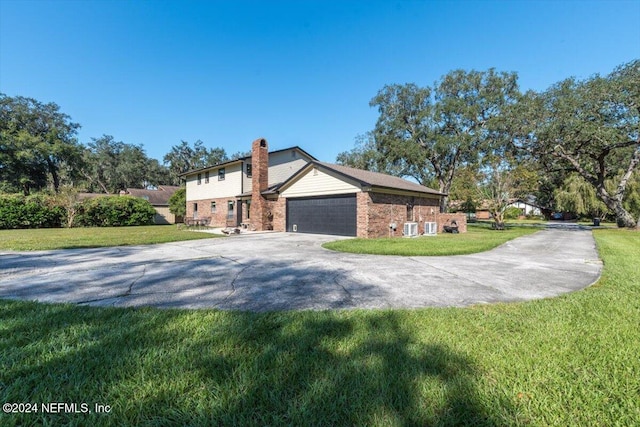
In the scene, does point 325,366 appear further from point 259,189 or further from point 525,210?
point 525,210

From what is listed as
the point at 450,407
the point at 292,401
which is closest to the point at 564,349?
the point at 450,407

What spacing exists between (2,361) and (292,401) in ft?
8.02

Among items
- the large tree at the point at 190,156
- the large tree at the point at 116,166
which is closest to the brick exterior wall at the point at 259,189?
the large tree at the point at 190,156

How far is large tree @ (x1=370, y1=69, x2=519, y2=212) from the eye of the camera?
25000 millimetres

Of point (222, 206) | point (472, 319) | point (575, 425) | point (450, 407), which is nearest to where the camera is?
point (575, 425)

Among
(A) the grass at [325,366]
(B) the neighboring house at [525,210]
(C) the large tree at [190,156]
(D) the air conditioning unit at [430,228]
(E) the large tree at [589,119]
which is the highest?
(C) the large tree at [190,156]

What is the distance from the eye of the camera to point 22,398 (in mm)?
1823

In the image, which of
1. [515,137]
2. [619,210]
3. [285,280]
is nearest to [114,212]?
[285,280]

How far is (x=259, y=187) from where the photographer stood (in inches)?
703

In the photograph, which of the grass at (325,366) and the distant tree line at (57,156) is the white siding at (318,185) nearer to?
the grass at (325,366)

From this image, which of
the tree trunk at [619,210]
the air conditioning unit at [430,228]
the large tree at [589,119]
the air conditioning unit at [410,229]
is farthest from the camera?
the tree trunk at [619,210]

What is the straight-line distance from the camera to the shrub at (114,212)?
74.5 ft

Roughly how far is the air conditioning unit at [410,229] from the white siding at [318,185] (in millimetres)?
3991

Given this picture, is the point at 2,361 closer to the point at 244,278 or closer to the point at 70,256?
the point at 244,278
